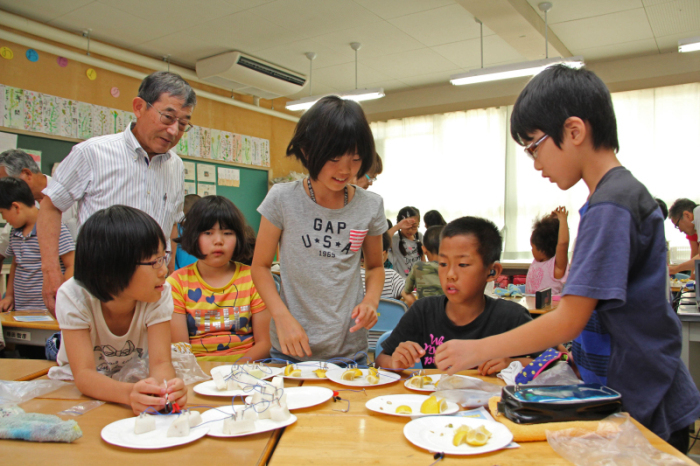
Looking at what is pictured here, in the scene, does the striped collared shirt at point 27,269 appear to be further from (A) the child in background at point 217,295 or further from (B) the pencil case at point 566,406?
(B) the pencil case at point 566,406

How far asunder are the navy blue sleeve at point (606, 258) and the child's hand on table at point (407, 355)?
1.79ft

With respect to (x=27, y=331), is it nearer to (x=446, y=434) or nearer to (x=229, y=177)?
(x=446, y=434)

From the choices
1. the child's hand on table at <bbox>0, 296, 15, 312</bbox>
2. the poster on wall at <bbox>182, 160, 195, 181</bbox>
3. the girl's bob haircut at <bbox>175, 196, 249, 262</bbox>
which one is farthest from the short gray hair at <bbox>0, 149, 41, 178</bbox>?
the poster on wall at <bbox>182, 160, 195, 181</bbox>

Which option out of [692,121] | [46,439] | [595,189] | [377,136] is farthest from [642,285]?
[377,136]

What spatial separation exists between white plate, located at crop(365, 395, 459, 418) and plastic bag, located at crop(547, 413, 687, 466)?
8.7 inches

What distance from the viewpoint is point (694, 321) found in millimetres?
2492

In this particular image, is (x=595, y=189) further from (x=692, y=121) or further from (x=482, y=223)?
(x=692, y=121)

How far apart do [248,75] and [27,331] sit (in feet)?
11.4

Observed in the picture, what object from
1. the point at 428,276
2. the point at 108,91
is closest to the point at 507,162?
the point at 428,276

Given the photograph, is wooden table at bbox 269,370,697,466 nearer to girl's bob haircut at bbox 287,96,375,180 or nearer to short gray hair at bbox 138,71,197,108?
girl's bob haircut at bbox 287,96,375,180

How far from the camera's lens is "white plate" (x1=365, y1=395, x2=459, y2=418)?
3.27 ft

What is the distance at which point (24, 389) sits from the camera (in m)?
1.21

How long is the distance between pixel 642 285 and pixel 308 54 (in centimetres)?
476

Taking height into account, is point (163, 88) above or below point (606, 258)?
above
